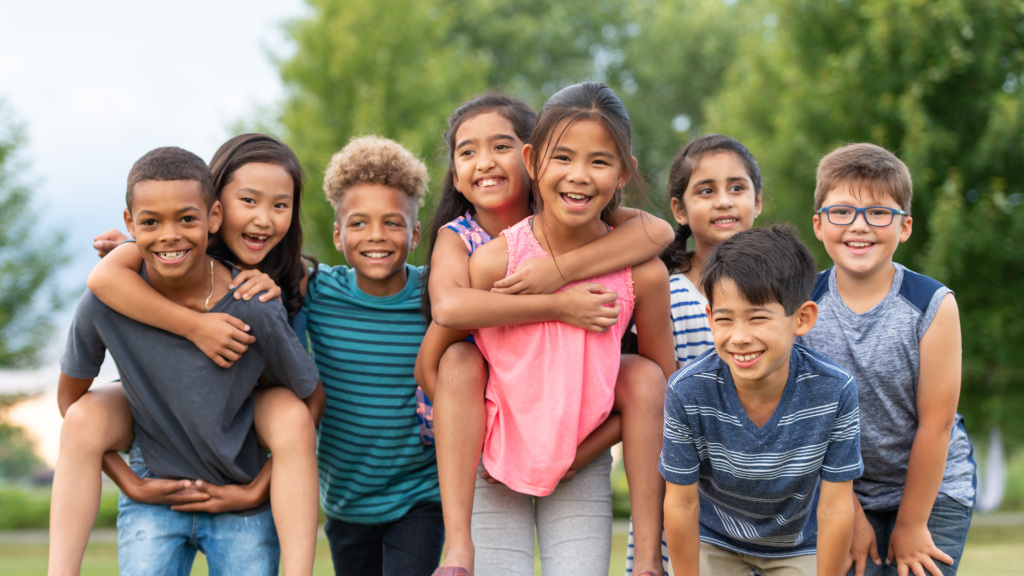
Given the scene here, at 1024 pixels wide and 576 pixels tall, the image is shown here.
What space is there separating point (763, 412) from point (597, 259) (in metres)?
0.77

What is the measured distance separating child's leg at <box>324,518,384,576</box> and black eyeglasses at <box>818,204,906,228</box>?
2283 millimetres

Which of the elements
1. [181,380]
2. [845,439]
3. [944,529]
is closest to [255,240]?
[181,380]

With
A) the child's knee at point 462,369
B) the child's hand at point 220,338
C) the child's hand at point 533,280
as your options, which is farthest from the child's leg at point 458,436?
the child's hand at point 220,338

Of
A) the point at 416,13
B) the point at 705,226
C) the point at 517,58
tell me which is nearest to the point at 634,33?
the point at 517,58

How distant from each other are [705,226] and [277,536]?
85.0 inches

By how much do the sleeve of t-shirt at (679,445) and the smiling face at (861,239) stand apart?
2.96ft

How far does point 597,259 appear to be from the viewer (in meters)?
2.98

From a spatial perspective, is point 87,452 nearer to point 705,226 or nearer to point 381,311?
point 381,311

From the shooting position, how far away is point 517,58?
75.2 ft

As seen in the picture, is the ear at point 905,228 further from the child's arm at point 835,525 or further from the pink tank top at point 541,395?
the pink tank top at point 541,395

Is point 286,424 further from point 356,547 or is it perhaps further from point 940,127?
point 940,127

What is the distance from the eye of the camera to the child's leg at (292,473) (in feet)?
9.91

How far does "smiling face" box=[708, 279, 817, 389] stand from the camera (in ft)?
8.66

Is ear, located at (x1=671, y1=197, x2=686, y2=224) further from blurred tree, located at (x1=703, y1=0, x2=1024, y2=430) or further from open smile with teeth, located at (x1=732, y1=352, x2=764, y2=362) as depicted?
blurred tree, located at (x1=703, y1=0, x2=1024, y2=430)
